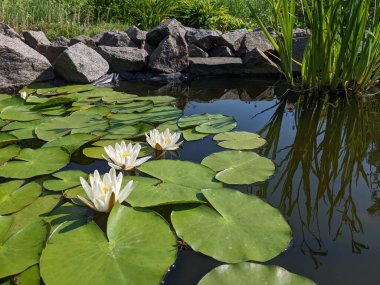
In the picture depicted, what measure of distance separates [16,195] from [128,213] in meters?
0.61

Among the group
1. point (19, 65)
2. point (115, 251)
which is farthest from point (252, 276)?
point (19, 65)

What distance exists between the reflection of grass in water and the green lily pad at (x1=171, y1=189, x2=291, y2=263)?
4.9 inches

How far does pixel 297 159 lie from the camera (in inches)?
79.9

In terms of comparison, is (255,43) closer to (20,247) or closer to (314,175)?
(314,175)

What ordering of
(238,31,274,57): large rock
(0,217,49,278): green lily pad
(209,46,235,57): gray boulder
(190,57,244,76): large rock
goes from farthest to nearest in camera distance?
(209,46,235,57): gray boulder < (238,31,274,57): large rock < (190,57,244,76): large rock < (0,217,49,278): green lily pad

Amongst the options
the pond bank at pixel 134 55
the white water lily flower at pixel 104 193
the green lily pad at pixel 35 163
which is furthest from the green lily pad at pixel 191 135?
the pond bank at pixel 134 55

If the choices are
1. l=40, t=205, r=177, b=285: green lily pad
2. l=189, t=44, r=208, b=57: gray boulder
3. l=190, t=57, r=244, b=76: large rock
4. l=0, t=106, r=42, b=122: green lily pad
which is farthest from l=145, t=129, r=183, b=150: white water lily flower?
l=189, t=44, r=208, b=57: gray boulder

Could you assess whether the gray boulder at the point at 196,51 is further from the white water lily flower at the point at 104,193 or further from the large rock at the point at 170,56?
the white water lily flower at the point at 104,193

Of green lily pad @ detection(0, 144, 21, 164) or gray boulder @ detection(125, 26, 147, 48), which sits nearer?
green lily pad @ detection(0, 144, 21, 164)

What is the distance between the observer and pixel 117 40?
4.79 m

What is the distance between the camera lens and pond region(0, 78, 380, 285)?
1174mm

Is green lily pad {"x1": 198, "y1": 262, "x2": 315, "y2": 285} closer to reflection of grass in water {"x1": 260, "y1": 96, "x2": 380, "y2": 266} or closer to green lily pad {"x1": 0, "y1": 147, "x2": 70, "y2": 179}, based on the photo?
reflection of grass in water {"x1": 260, "y1": 96, "x2": 380, "y2": 266}

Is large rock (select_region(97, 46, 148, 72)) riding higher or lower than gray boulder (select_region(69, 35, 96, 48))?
lower

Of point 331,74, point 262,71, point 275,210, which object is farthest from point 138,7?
point 275,210
